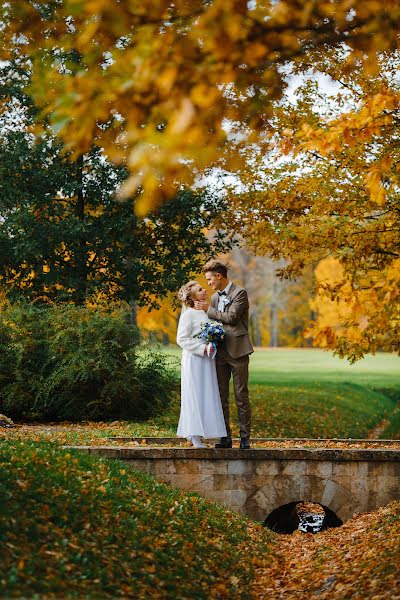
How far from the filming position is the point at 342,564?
7758mm

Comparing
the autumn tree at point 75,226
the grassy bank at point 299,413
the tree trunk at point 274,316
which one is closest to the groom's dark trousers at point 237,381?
the grassy bank at point 299,413

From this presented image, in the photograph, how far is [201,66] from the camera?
482cm

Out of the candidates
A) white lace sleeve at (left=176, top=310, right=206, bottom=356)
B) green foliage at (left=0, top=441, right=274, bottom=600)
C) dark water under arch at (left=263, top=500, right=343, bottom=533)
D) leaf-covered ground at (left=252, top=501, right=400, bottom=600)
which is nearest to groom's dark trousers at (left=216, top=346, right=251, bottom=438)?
white lace sleeve at (left=176, top=310, right=206, bottom=356)

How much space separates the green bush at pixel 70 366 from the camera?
16562 millimetres

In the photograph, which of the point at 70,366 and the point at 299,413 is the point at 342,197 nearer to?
the point at 70,366

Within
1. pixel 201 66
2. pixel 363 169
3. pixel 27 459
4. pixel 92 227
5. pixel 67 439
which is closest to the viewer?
pixel 201 66

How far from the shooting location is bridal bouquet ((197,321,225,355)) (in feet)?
31.3

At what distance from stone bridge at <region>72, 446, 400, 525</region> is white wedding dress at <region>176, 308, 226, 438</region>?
267mm

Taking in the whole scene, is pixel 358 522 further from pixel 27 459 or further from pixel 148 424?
pixel 148 424

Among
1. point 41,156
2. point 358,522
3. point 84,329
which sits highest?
point 41,156

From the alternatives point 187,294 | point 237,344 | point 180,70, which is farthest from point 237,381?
point 180,70

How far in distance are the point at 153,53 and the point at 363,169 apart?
27.2ft

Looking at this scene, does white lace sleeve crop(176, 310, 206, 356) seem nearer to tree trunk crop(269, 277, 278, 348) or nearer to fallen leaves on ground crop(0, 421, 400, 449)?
fallen leaves on ground crop(0, 421, 400, 449)

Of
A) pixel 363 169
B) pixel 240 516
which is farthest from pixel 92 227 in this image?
pixel 240 516
